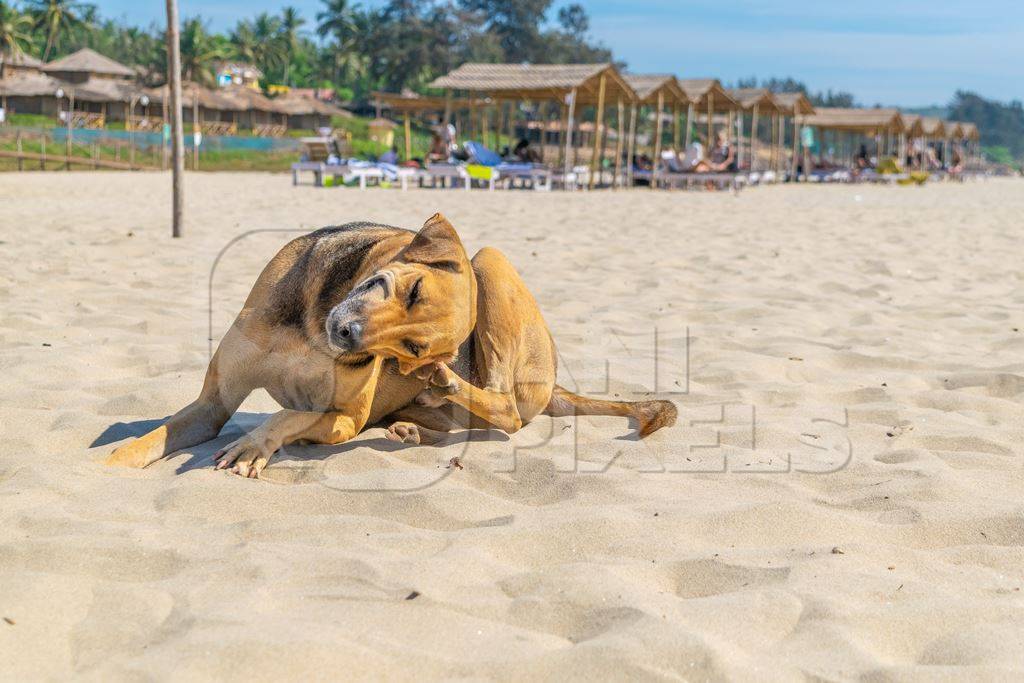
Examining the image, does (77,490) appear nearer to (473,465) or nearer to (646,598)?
(473,465)

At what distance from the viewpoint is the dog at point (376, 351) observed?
9.21 ft

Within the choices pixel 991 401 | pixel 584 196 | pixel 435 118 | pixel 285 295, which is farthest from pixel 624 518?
pixel 435 118

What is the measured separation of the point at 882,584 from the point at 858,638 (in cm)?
35

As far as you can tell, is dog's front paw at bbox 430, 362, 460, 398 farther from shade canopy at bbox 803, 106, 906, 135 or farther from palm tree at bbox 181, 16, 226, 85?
palm tree at bbox 181, 16, 226, 85

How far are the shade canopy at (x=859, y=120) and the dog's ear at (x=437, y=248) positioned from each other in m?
44.4

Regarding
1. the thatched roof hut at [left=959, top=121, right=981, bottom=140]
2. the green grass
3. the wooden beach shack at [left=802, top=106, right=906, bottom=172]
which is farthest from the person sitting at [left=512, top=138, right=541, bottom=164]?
the thatched roof hut at [left=959, top=121, right=981, bottom=140]

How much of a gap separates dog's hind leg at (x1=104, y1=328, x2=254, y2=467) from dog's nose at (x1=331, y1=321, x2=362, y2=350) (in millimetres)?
862

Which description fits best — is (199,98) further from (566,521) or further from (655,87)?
(566,521)

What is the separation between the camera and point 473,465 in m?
3.67

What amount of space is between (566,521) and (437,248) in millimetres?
892

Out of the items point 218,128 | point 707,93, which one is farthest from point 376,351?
point 218,128

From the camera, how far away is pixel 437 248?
2.94m

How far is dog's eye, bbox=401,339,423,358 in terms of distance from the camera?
9.21 ft

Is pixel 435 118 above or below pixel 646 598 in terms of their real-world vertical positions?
above
